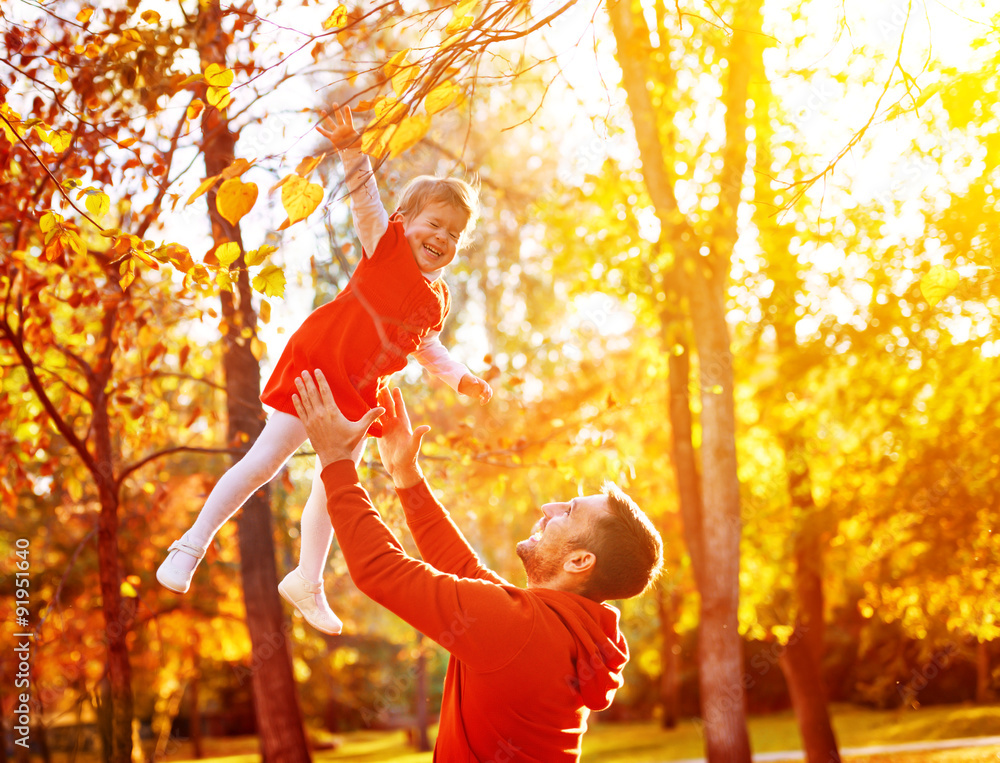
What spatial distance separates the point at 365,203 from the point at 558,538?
1041mm

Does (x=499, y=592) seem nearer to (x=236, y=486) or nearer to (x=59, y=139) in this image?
(x=236, y=486)

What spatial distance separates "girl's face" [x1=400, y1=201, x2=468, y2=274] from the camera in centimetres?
230

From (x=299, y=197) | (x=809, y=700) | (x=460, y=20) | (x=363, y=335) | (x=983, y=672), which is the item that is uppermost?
(x=460, y=20)

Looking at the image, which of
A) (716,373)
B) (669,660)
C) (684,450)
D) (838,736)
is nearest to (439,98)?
(716,373)

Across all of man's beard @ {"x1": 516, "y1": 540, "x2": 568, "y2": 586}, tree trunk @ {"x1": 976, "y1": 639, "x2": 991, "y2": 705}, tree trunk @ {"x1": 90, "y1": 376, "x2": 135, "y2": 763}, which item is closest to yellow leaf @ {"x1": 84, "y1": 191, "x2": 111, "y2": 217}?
man's beard @ {"x1": 516, "y1": 540, "x2": 568, "y2": 586}

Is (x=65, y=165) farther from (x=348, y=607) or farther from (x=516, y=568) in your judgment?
(x=348, y=607)

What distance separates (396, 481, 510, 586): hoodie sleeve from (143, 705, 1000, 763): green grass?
965 cm

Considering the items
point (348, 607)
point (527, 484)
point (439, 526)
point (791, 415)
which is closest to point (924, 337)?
point (791, 415)

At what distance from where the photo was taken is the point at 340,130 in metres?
2.07

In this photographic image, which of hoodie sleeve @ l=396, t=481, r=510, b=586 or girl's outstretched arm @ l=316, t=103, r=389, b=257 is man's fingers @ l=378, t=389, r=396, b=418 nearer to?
hoodie sleeve @ l=396, t=481, r=510, b=586

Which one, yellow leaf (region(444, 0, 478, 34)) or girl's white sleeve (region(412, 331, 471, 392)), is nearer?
yellow leaf (region(444, 0, 478, 34))

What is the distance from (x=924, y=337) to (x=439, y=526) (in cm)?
761

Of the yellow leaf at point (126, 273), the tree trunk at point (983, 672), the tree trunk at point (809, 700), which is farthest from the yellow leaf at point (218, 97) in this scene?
the tree trunk at point (983, 672)

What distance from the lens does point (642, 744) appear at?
17.5m
